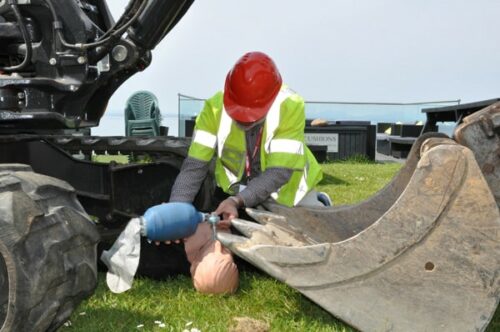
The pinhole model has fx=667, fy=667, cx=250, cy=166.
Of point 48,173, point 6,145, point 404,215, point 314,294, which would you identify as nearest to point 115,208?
point 48,173

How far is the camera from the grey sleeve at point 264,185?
3104mm

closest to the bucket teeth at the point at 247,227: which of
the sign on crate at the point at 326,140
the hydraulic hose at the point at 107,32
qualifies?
the hydraulic hose at the point at 107,32

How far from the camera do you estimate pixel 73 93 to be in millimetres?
3414

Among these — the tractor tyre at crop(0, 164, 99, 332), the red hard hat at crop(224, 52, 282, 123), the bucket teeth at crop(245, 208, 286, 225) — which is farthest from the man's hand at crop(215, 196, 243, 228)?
the tractor tyre at crop(0, 164, 99, 332)

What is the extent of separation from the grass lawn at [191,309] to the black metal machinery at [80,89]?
1.47 feet

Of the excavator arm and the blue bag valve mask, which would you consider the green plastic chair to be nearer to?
the excavator arm

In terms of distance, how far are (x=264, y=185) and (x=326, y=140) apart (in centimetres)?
1015

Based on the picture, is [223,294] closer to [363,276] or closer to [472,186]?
[363,276]

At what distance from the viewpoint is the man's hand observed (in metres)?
2.95

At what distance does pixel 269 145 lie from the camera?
10.5 feet

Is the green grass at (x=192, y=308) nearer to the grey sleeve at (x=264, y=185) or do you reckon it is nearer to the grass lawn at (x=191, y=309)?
the grass lawn at (x=191, y=309)

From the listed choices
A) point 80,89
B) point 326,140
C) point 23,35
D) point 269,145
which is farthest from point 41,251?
point 326,140

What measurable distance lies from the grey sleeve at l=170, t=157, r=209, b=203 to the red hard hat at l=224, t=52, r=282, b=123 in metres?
0.32

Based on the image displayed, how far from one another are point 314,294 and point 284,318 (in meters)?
0.57
